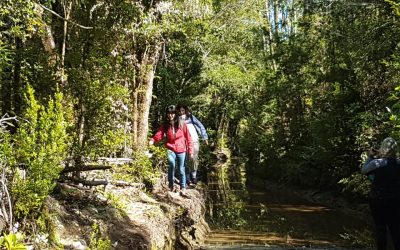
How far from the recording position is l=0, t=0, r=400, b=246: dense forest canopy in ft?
20.2

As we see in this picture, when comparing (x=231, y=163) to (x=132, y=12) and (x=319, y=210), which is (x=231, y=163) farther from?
A: (x=132, y=12)

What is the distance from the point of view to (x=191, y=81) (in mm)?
28641

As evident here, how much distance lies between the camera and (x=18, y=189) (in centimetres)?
457

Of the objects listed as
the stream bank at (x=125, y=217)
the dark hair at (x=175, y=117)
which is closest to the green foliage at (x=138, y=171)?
the stream bank at (x=125, y=217)

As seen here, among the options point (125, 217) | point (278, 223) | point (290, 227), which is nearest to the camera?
point (125, 217)

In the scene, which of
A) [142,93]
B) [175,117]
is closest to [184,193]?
[175,117]

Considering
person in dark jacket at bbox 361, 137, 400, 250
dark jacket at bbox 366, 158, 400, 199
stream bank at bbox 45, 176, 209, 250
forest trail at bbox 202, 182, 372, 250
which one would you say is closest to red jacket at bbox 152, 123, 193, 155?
stream bank at bbox 45, 176, 209, 250

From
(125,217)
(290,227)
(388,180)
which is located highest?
(388,180)

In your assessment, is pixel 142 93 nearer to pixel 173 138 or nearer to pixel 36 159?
pixel 173 138

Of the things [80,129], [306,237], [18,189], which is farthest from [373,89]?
[18,189]

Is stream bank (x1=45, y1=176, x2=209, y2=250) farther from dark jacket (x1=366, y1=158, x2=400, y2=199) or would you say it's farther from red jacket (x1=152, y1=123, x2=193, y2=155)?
dark jacket (x1=366, y1=158, x2=400, y2=199)

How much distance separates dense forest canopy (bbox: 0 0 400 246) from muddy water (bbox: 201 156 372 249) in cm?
120

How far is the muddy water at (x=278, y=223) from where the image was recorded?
10969mm

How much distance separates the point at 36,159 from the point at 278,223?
35.5ft
